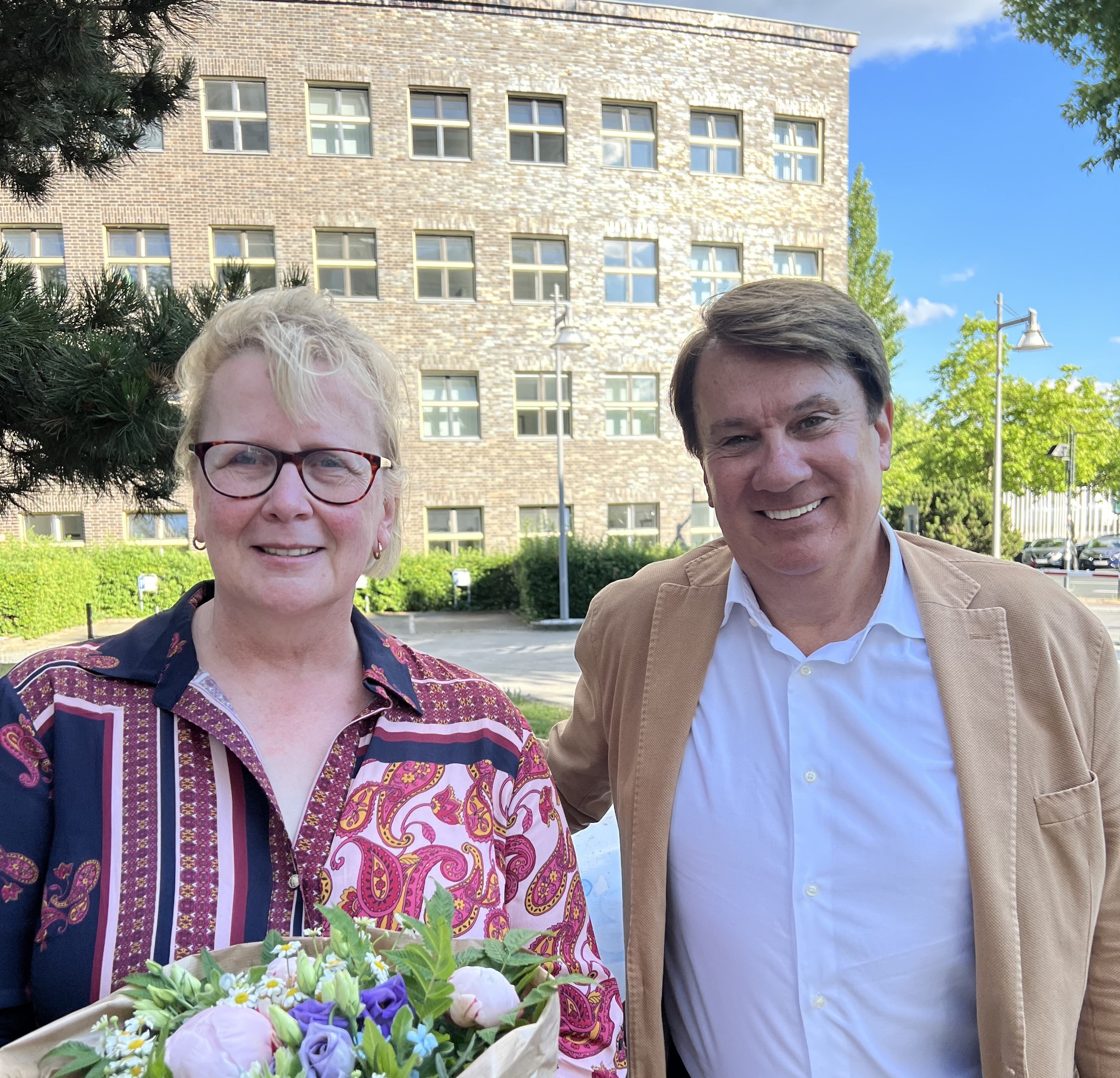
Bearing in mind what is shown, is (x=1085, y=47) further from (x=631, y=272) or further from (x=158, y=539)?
(x=158, y=539)

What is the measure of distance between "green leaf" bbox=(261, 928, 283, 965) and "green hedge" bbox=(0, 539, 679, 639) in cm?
1725

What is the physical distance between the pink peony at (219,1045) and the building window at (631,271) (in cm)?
2350

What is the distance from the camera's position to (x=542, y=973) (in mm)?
1098

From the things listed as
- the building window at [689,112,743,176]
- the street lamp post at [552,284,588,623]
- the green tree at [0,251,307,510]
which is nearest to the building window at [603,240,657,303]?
→ the building window at [689,112,743,176]

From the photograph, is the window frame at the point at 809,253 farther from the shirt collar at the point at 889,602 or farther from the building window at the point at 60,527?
the shirt collar at the point at 889,602

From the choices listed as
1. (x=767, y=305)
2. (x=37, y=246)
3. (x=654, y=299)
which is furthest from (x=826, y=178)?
(x=767, y=305)

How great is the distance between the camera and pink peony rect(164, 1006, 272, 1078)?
0.85m

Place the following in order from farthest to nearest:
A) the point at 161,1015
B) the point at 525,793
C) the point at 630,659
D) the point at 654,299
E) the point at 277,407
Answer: the point at 654,299 → the point at 630,659 → the point at 525,793 → the point at 277,407 → the point at 161,1015

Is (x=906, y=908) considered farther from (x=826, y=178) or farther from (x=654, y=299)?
(x=826, y=178)

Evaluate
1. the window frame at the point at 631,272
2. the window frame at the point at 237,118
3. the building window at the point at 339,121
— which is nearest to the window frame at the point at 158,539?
the window frame at the point at 237,118

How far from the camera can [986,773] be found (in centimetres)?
171

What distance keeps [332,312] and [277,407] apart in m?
0.24

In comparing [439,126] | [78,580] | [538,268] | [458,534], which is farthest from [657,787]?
[439,126]

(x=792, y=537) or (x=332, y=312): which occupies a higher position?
(x=332, y=312)
